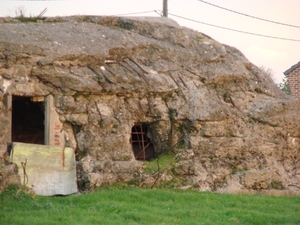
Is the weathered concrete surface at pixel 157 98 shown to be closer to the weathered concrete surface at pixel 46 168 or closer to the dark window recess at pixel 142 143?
the weathered concrete surface at pixel 46 168

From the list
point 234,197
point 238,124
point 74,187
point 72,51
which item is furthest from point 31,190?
point 238,124

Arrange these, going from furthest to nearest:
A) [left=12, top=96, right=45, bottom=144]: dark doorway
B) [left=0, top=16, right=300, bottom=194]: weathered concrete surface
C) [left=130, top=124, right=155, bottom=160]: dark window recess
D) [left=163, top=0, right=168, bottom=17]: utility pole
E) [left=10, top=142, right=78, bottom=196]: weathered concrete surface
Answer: [left=163, top=0, right=168, bottom=17]: utility pole → [left=12, top=96, right=45, bottom=144]: dark doorway → [left=130, top=124, right=155, bottom=160]: dark window recess → [left=0, top=16, right=300, bottom=194]: weathered concrete surface → [left=10, top=142, right=78, bottom=196]: weathered concrete surface

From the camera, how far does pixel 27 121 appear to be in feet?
63.5

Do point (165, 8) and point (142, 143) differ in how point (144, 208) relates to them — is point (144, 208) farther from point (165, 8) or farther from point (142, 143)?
point (165, 8)

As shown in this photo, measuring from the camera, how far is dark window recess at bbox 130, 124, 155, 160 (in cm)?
1836

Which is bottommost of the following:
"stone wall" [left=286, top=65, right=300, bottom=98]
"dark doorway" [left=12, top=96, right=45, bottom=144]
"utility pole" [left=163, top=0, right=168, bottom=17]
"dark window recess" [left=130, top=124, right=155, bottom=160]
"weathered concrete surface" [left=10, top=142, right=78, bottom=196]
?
"weathered concrete surface" [left=10, top=142, right=78, bottom=196]

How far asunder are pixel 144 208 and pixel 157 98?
3.88m

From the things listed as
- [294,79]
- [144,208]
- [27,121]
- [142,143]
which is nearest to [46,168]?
[144,208]

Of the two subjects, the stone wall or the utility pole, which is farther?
the utility pole

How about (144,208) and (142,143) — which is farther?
(142,143)

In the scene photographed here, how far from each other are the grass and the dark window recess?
1.98 metres

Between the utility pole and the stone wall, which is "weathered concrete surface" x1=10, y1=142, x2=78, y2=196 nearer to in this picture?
the utility pole

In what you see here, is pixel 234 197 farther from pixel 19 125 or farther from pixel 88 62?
pixel 19 125

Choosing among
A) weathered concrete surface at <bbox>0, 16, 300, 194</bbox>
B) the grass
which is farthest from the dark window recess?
the grass
